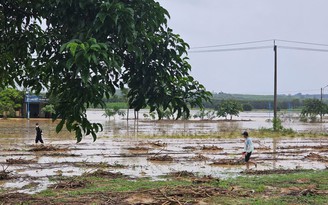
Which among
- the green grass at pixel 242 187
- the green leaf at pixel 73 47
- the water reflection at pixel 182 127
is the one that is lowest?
the green grass at pixel 242 187

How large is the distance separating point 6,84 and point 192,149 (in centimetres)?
1868

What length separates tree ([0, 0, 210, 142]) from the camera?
12.3ft

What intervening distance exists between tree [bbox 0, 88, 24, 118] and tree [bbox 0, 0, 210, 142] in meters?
54.9

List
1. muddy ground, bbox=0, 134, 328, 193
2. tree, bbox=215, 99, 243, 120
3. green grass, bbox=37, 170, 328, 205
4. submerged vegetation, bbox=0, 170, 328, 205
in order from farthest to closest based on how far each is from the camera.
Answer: tree, bbox=215, 99, 243, 120 < muddy ground, bbox=0, 134, 328, 193 < green grass, bbox=37, 170, 328, 205 < submerged vegetation, bbox=0, 170, 328, 205

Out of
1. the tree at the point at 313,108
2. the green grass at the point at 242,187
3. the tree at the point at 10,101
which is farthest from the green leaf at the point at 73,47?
the tree at the point at 313,108

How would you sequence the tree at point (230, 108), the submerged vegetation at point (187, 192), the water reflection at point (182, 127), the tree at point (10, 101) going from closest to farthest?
the submerged vegetation at point (187, 192) < the water reflection at point (182, 127) < the tree at point (10, 101) < the tree at point (230, 108)

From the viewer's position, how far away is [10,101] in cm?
5891

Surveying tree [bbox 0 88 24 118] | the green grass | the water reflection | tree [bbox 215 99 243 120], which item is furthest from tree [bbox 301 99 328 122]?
the green grass

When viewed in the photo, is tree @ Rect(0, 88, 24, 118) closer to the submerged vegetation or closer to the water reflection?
the water reflection

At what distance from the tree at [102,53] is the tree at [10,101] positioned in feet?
180

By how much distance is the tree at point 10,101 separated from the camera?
189 feet

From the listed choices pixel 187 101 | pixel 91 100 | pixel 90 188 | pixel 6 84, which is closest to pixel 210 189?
pixel 90 188

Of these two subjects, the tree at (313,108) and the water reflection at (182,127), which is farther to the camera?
the tree at (313,108)

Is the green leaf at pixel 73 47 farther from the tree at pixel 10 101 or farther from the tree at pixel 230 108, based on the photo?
the tree at pixel 230 108
